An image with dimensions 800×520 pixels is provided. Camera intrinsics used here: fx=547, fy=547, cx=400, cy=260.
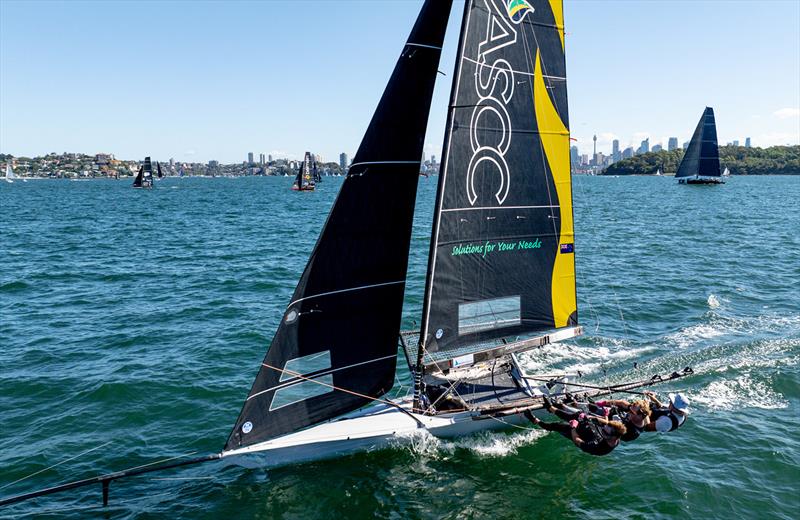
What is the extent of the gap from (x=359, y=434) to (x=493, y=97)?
22.9ft

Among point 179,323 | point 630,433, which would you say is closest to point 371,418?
point 630,433

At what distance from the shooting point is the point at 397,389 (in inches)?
569

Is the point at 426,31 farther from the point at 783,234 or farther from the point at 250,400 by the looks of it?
the point at 783,234

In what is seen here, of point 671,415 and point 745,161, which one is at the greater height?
point 745,161

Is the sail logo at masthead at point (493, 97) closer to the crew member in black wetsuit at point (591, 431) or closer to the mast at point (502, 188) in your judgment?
the mast at point (502, 188)

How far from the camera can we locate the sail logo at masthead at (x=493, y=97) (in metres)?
10.2

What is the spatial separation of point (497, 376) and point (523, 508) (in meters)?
3.44

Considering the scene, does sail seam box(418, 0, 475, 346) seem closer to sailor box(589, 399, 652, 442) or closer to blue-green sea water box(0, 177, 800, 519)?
blue-green sea water box(0, 177, 800, 519)

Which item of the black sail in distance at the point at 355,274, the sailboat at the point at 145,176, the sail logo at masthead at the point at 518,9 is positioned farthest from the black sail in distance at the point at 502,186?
the sailboat at the point at 145,176

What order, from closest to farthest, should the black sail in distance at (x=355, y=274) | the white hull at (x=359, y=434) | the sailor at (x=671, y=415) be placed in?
the black sail in distance at (x=355, y=274)
the sailor at (x=671, y=415)
the white hull at (x=359, y=434)

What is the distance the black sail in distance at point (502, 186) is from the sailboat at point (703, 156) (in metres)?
86.3

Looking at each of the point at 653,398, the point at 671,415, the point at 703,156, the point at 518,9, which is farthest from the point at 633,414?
the point at 703,156

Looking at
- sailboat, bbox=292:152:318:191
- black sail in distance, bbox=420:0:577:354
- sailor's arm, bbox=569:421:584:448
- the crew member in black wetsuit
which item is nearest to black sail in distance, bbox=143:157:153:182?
sailboat, bbox=292:152:318:191

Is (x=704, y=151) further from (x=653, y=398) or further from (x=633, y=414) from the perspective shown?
(x=633, y=414)
